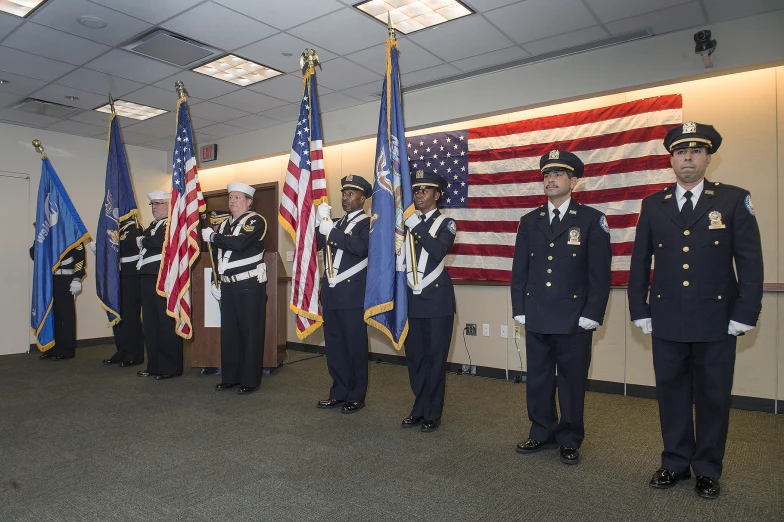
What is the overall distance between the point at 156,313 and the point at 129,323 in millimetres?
791

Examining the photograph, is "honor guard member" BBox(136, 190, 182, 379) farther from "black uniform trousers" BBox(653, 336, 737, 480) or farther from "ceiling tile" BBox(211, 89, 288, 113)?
"black uniform trousers" BBox(653, 336, 737, 480)

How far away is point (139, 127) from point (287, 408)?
4864mm

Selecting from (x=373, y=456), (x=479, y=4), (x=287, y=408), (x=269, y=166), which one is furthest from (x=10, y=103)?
(x=373, y=456)


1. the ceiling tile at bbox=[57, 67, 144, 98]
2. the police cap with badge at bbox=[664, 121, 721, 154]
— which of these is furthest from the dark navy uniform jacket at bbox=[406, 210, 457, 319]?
the ceiling tile at bbox=[57, 67, 144, 98]

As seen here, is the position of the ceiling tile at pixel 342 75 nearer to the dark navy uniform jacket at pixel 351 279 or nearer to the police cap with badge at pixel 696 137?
the dark navy uniform jacket at pixel 351 279

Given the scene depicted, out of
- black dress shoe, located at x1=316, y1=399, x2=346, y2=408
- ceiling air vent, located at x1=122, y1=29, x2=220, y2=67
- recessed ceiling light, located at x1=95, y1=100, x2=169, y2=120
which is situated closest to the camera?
black dress shoe, located at x1=316, y1=399, x2=346, y2=408

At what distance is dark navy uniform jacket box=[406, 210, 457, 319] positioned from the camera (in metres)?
3.45

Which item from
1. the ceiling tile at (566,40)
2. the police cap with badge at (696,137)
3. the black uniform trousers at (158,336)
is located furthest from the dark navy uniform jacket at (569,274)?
the black uniform trousers at (158,336)

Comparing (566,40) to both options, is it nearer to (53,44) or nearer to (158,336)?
(53,44)

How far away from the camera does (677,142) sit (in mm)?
2629

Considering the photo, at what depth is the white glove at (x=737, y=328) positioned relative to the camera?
240 centimetres

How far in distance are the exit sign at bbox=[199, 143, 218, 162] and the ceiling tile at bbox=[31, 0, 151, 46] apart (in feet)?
11.0

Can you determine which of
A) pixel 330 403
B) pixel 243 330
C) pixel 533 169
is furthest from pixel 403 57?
pixel 330 403

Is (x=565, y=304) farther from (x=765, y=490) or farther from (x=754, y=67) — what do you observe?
(x=754, y=67)
